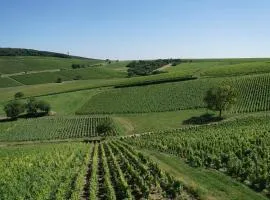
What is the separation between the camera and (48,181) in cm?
3728

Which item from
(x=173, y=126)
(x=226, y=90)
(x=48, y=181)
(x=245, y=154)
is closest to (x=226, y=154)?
(x=245, y=154)

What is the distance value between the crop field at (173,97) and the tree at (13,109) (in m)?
18.4

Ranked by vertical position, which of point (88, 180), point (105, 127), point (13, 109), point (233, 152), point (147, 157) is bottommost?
point (13, 109)

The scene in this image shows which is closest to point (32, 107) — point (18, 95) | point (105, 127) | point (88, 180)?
point (18, 95)

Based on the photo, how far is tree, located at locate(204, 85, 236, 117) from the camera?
304 ft

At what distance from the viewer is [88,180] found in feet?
129

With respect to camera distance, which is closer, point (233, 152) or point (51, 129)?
point (233, 152)

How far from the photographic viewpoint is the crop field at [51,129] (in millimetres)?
92750

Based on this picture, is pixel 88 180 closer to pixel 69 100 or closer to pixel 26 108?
pixel 26 108

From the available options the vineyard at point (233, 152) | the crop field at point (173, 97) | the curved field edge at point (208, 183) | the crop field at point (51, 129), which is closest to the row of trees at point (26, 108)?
the crop field at point (51, 129)

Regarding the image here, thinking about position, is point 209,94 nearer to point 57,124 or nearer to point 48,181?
point 57,124

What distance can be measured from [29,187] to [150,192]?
1095cm

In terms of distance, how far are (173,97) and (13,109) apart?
48263mm

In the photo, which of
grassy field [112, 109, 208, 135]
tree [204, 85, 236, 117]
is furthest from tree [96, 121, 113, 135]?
tree [204, 85, 236, 117]
